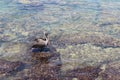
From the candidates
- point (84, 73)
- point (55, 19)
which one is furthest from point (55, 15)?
point (84, 73)

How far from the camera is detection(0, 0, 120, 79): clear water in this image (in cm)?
1185

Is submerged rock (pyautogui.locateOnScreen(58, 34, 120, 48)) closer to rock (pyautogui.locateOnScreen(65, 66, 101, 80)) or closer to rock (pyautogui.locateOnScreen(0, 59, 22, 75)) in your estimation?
rock (pyautogui.locateOnScreen(65, 66, 101, 80))

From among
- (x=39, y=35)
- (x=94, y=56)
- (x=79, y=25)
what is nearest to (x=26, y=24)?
(x=39, y=35)

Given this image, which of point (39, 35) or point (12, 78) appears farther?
point (39, 35)

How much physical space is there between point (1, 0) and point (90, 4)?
537 cm

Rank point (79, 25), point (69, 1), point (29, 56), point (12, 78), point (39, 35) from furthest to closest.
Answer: point (69, 1) < point (79, 25) < point (39, 35) < point (29, 56) < point (12, 78)

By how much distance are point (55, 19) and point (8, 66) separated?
5277 millimetres

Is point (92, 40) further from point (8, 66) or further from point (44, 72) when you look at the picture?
point (8, 66)

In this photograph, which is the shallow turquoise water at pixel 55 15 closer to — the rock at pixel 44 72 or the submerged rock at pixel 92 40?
the submerged rock at pixel 92 40

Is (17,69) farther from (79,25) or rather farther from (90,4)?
(90,4)

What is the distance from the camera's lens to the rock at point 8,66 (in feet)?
28.5

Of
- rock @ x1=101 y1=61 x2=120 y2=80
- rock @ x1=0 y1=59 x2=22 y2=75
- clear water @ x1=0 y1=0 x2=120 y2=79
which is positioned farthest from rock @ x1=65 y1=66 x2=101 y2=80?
rock @ x1=0 y1=59 x2=22 y2=75

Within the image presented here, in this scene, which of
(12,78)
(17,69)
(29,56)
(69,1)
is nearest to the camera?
(12,78)

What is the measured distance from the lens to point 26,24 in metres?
13.1
